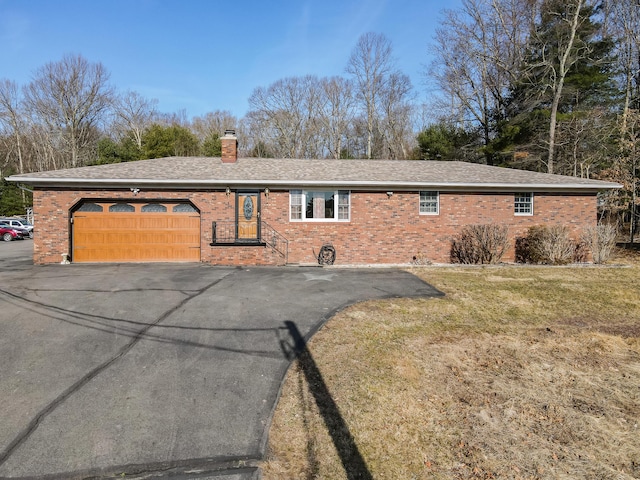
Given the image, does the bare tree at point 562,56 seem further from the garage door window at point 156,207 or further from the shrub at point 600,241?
the garage door window at point 156,207

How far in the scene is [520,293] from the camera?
7.93 meters

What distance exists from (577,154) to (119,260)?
24150 millimetres

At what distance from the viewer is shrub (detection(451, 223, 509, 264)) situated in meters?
11.6

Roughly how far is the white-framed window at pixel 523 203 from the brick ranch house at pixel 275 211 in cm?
4

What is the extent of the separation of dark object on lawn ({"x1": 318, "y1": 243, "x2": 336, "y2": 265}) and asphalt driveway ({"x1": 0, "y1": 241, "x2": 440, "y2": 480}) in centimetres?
359

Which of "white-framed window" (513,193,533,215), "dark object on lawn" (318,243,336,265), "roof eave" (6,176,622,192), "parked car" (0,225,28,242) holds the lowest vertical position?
"dark object on lawn" (318,243,336,265)

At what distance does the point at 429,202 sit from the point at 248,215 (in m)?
6.65

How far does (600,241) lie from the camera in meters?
11.8

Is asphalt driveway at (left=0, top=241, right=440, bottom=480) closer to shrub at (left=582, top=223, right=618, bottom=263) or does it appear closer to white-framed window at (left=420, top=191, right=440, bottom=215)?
white-framed window at (left=420, top=191, right=440, bottom=215)

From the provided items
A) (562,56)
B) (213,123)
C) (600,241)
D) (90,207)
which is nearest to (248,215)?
(90,207)

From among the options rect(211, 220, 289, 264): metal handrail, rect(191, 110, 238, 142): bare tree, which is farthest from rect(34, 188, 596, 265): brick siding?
rect(191, 110, 238, 142): bare tree

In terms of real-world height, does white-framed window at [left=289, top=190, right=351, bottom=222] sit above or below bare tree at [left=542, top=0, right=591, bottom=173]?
below

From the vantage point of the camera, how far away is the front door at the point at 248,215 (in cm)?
1218

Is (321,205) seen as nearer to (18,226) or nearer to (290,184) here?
(290,184)
